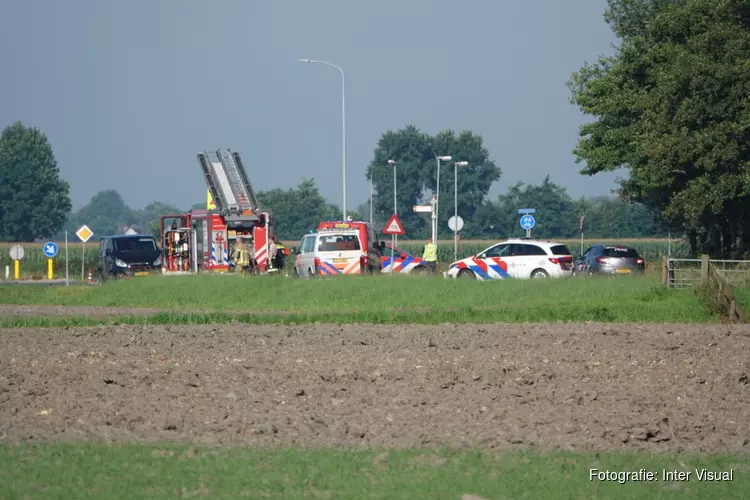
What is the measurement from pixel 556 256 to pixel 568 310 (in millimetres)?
10648

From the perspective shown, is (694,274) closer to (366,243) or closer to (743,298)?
(743,298)

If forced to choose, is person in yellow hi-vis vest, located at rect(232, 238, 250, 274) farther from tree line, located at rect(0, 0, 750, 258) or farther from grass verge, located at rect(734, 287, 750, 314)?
grass verge, located at rect(734, 287, 750, 314)

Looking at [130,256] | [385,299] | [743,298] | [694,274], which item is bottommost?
[385,299]

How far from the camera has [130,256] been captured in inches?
1767

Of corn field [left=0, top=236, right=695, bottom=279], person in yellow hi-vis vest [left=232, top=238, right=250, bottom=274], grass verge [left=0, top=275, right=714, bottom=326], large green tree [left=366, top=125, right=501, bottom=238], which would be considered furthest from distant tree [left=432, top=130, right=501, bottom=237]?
grass verge [left=0, top=275, right=714, bottom=326]

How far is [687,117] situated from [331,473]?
33572mm

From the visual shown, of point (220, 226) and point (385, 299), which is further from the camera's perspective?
point (220, 226)

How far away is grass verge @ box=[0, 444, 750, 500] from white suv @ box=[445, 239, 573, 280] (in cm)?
2815

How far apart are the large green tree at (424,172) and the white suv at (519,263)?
3266 inches

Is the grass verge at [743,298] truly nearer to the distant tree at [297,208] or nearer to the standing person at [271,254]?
the standing person at [271,254]

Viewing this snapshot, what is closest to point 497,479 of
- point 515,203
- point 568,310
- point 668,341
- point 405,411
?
point 405,411

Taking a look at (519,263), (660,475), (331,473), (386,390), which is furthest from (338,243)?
(660,475)

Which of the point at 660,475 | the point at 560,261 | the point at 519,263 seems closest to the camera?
the point at 660,475

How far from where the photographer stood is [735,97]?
131ft
